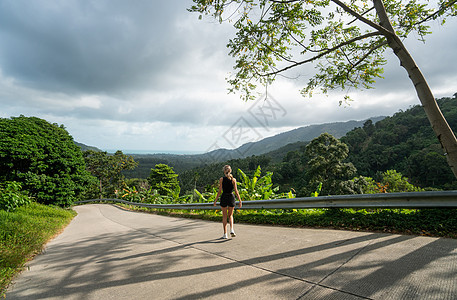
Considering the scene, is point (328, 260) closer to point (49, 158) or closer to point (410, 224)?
point (410, 224)

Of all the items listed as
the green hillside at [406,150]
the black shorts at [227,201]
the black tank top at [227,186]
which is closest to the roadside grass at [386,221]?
the black shorts at [227,201]

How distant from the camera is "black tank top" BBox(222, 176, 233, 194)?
5.40 m

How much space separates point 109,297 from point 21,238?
4913 millimetres

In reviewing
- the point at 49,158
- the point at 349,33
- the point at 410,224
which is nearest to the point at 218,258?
the point at 410,224

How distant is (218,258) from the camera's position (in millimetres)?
3740

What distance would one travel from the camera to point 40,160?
609 inches

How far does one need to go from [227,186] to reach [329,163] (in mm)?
28296

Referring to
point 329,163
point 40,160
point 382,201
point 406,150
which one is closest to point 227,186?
point 382,201

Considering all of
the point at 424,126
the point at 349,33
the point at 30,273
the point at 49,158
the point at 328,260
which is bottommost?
the point at 30,273

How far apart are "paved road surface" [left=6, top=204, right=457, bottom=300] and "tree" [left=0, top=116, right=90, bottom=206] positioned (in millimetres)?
13209

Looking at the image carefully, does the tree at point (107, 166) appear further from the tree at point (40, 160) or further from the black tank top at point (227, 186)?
the black tank top at point (227, 186)

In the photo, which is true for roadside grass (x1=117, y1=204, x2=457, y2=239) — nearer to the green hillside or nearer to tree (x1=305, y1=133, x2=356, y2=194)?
tree (x1=305, y1=133, x2=356, y2=194)

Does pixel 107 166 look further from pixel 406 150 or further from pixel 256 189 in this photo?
pixel 406 150

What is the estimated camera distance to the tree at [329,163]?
95.1 feet
